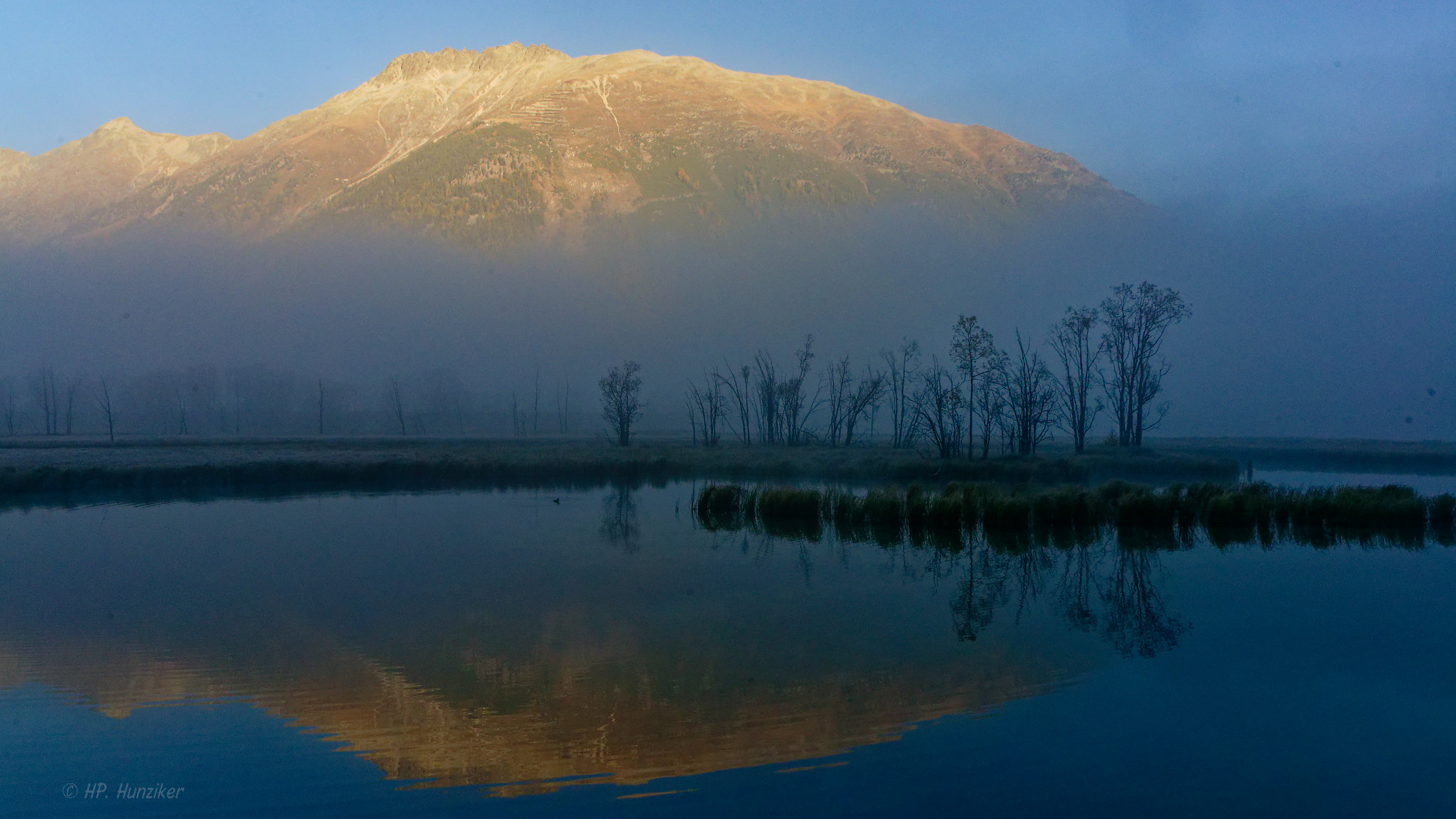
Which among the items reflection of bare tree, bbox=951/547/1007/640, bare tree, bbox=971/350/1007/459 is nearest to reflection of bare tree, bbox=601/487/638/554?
reflection of bare tree, bbox=951/547/1007/640

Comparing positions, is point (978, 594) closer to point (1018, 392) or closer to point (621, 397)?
point (1018, 392)

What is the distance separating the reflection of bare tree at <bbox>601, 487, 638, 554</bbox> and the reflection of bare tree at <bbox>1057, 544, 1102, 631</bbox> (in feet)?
27.0

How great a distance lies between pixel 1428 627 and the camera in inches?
438

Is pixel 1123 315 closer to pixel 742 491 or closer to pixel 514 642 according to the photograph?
pixel 742 491

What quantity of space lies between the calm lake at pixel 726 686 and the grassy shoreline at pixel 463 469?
609 inches

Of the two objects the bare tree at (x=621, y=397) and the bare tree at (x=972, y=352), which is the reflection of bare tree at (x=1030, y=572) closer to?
the bare tree at (x=972, y=352)

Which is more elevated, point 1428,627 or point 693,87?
point 693,87

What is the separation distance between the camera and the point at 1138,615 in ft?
38.9

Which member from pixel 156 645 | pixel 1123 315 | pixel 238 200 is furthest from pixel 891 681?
pixel 238 200

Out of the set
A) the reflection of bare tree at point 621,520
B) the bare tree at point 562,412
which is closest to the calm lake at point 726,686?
the reflection of bare tree at point 621,520

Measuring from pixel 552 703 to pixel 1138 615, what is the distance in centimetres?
819

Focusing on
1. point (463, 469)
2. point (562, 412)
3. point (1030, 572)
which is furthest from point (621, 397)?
point (562, 412)

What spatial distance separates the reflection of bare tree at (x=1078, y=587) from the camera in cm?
1162

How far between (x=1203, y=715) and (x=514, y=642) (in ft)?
24.2
